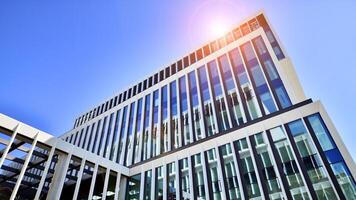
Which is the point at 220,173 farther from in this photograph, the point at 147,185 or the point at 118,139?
the point at 118,139

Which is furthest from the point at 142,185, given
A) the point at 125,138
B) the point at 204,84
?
the point at 204,84

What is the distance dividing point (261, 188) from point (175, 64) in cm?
2314

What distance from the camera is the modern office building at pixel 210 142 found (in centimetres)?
1725

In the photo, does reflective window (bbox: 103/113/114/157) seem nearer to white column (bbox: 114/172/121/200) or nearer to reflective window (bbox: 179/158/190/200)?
white column (bbox: 114/172/121/200)

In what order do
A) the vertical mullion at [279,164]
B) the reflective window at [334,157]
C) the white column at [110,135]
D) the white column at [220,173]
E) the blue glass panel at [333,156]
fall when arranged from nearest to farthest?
the reflective window at [334,157] < the blue glass panel at [333,156] < the vertical mullion at [279,164] < the white column at [220,173] < the white column at [110,135]

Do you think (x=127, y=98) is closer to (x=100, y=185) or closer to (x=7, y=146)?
(x=100, y=185)

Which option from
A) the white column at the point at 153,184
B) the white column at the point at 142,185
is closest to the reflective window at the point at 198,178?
the white column at the point at 153,184

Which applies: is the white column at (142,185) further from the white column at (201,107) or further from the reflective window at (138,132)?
the white column at (201,107)

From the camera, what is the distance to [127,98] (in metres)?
39.3

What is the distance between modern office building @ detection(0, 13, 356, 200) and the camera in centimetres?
1725

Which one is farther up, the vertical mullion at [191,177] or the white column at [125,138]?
the white column at [125,138]

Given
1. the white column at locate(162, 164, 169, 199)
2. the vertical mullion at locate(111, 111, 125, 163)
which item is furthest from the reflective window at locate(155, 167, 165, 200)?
the vertical mullion at locate(111, 111, 125, 163)

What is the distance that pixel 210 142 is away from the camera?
23172 mm

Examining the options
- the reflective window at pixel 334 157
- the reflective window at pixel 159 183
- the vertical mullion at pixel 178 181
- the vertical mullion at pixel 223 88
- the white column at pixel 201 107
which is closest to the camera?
the reflective window at pixel 334 157
